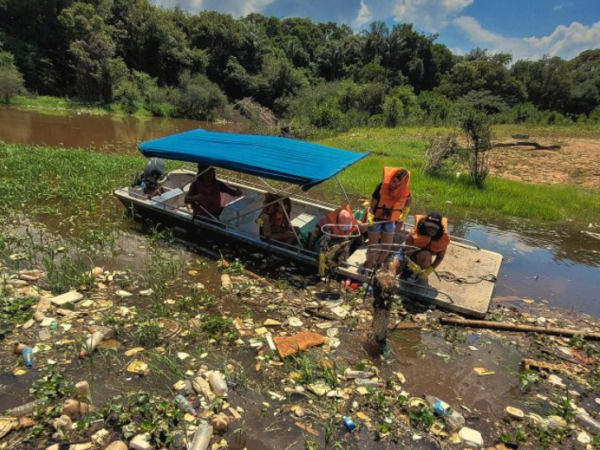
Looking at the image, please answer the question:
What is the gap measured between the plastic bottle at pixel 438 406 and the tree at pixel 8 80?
36.0m

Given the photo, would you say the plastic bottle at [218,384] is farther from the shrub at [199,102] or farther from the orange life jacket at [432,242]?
the shrub at [199,102]

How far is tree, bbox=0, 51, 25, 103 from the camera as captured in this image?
2878 cm

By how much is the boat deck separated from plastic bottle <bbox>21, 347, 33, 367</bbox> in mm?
4338

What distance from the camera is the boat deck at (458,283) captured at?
5925 millimetres

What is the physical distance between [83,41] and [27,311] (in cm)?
3730

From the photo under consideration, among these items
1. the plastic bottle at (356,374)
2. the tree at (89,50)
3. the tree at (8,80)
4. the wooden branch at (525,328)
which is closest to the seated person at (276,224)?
the plastic bottle at (356,374)

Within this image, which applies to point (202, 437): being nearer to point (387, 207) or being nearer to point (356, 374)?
point (356, 374)

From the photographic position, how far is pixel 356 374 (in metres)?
4.52

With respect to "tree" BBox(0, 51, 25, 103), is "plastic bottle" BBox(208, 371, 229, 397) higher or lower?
lower

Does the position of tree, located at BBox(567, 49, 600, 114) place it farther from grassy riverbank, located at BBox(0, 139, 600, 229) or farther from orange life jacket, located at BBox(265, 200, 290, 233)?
orange life jacket, located at BBox(265, 200, 290, 233)

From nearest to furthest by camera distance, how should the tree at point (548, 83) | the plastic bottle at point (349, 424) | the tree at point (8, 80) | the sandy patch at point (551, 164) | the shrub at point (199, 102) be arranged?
the plastic bottle at point (349, 424) < the sandy patch at point (551, 164) < the tree at point (8, 80) < the shrub at point (199, 102) < the tree at point (548, 83)

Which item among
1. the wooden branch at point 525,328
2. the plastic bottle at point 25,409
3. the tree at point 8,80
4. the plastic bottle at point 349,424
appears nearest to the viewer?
the plastic bottle at point 25,409

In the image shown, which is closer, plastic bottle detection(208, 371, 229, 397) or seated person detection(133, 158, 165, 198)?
plastic bottle detection(208, 371, 229, 397)

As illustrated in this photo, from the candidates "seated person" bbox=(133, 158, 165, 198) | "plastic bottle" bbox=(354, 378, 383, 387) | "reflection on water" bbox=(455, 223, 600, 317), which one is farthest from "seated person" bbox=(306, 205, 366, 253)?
"seated person" bbox=(133, 158, 165, 198)
